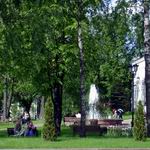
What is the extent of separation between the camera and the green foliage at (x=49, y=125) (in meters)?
26.8

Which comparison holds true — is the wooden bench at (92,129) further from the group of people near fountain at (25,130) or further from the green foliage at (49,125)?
the green foliage at (49,125)

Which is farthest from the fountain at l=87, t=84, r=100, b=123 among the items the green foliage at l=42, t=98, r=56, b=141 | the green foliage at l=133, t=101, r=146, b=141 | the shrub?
the green foliage at l=133, t=101, r=146, b=141

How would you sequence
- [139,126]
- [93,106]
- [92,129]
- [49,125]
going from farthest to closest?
[93,106] → [92,129] → [49,125] → [139,126]

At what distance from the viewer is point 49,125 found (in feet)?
88.4

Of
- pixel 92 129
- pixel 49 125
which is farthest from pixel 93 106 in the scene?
pixel 49 125

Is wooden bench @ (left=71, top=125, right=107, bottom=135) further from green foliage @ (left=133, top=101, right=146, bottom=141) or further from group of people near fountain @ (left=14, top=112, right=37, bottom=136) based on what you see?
green foliage @ (left=133, top=101, right=146, bottom=141)

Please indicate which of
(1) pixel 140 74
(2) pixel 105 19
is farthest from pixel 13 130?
(1) pixel 140 74

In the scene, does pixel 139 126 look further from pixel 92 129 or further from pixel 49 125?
pixel 92 129

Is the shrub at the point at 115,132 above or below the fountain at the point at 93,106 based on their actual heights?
below

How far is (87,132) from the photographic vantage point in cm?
3338

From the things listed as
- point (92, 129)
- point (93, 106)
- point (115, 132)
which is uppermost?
point (93, 106)

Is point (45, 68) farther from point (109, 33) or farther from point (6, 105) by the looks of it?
point (6, 105)

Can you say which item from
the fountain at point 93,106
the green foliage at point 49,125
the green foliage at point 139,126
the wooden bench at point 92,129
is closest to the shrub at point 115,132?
the wooden bench at point 92,129

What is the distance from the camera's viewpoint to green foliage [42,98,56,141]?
26.8m
